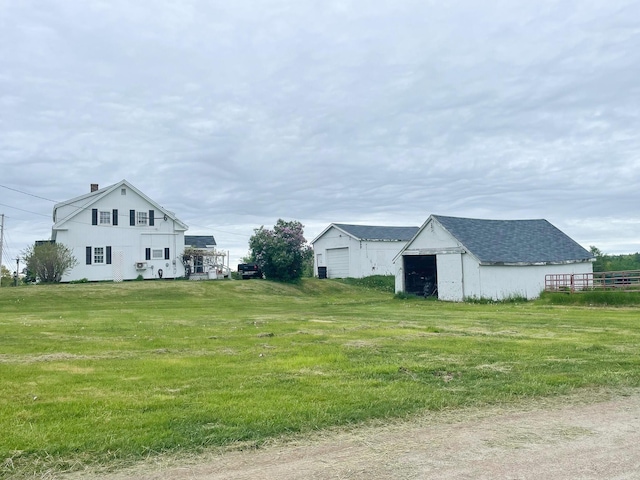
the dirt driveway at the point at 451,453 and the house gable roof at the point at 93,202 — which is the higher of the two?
the house gable roof at the point at 93,202

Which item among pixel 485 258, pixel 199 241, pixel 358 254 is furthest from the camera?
pixel 199 241

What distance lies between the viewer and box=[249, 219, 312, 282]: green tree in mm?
46156

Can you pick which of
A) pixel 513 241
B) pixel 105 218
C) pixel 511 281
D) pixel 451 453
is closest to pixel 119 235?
pixel 105 218

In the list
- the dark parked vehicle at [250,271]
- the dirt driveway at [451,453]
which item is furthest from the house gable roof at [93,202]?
the dirt driveway at [451,453]

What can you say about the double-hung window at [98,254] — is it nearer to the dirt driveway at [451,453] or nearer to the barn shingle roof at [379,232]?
the barn shingle roof at [379,232]

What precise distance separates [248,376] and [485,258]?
86.6 ft

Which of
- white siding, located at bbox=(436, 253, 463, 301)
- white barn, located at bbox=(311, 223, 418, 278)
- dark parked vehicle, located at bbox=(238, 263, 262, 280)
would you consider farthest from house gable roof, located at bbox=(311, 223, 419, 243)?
white siding, located at bbox=(436, 253, 463, 301)

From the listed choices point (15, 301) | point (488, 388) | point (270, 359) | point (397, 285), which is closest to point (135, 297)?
point (15, 301)

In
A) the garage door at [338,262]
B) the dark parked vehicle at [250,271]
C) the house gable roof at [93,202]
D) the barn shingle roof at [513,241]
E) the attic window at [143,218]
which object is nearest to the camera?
the barn shingle roof at [513,241]

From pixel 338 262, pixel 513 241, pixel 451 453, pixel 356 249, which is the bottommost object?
pixel 451 453

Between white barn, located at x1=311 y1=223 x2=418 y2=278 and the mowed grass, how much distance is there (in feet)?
112

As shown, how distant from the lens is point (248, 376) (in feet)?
29.9

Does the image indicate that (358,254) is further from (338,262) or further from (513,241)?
(513,241)

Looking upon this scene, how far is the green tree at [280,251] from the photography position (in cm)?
4616
